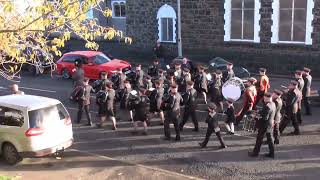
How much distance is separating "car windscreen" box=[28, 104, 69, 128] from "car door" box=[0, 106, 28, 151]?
220mm

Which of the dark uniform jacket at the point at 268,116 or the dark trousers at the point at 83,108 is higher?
the dark uniform jacket at the point at 268,116

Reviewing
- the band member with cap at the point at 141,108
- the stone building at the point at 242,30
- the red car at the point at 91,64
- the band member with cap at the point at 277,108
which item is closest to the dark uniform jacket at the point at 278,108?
the band member with cap at the point at 277,108

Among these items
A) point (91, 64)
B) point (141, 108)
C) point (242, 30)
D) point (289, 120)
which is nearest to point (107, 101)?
point (141, 108)

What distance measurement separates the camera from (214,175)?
484 inches

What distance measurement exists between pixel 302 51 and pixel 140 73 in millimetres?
9100

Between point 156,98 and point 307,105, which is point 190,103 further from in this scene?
point 307,105

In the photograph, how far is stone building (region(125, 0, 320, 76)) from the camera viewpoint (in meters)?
23.8

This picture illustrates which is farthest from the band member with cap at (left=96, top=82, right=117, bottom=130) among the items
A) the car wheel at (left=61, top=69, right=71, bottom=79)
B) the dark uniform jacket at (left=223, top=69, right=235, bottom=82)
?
the car wheel at (left=61, top=69, right=71, bottom=79)

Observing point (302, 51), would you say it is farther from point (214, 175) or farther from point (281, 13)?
point (214, 175)

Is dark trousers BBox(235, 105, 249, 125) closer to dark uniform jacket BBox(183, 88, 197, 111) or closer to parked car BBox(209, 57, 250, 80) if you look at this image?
dark uniform jacket BBox(183, 88, 197, 111)

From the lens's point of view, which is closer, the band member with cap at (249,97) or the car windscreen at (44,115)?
the car windscreen at (44,115)

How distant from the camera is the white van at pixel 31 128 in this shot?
1305 centimetres

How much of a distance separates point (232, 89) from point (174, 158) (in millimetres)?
4080

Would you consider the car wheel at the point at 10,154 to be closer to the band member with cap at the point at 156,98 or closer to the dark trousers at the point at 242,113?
the band member with cap at the point at 156,98
